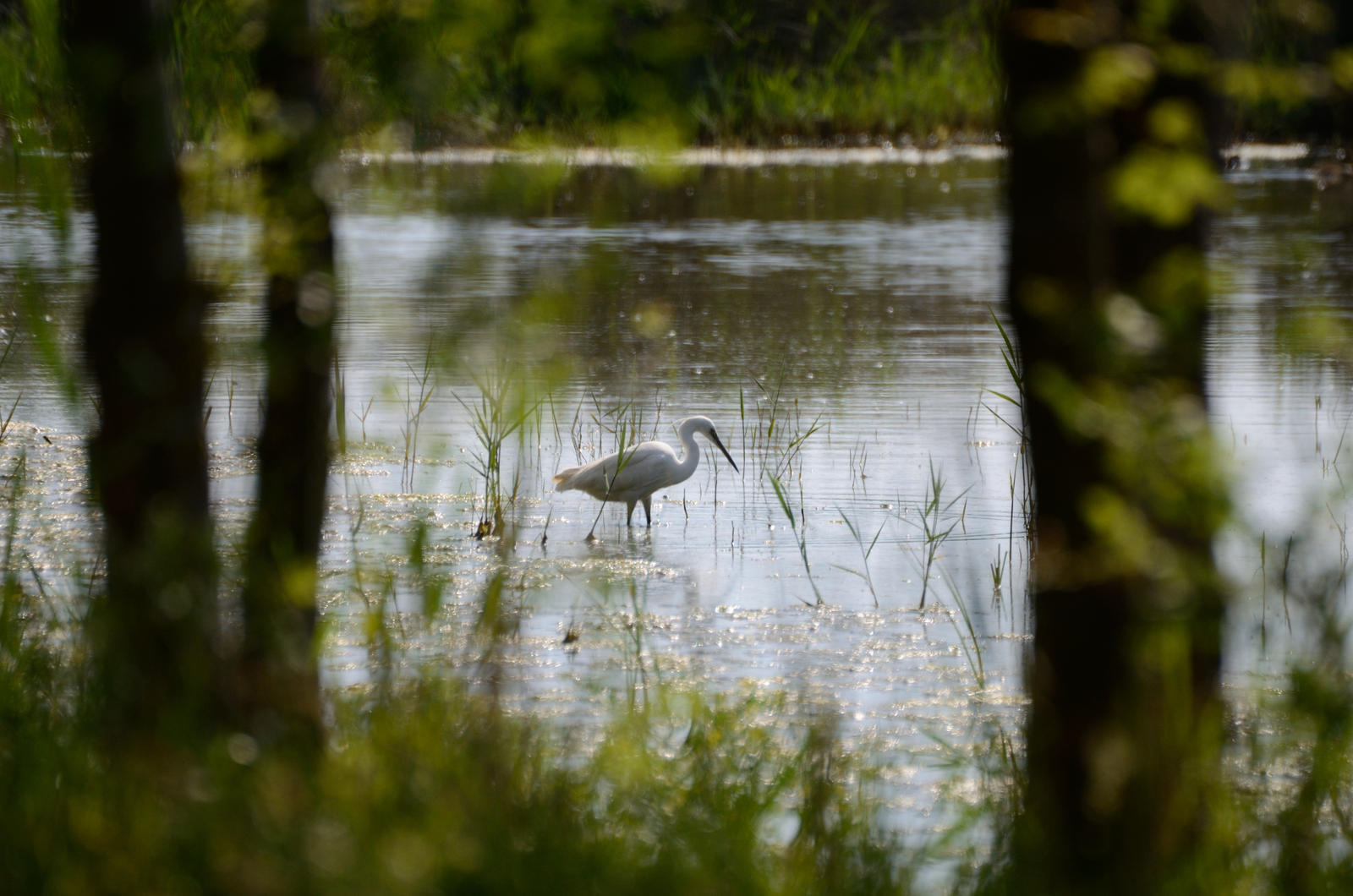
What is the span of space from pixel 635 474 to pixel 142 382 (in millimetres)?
3898

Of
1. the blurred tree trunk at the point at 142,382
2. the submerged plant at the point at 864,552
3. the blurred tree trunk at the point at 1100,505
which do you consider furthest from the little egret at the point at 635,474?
the blurred tree trunk at the point at 1100,505

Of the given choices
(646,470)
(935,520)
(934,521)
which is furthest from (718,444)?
(935,520)

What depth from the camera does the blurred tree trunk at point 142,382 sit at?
8.51ft

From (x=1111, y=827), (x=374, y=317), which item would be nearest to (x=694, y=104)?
(x=1111, y=827)

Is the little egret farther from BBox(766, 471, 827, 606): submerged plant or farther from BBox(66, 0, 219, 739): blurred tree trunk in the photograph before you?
BBox(66, 0, 219, 739): blurred tree trunk

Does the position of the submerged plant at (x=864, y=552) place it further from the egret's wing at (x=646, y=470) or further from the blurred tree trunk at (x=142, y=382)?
the blurred tree trunk at (x=142, y=382)

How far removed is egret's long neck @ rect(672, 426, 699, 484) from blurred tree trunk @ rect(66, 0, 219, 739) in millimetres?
3948

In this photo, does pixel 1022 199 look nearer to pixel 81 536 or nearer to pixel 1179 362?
pixel 1179 362

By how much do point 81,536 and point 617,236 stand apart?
10.5m

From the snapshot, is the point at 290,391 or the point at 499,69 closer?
A: the point at 499,69

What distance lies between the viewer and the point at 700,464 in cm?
752

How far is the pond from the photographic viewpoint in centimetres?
249

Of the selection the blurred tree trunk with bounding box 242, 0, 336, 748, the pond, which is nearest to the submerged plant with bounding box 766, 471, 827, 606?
the pond

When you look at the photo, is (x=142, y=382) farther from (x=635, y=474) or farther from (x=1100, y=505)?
(x=635, y=474)
